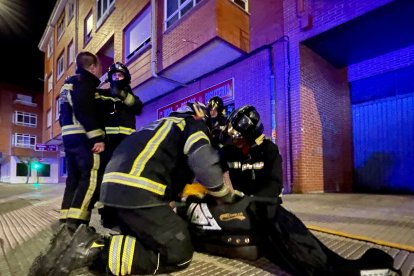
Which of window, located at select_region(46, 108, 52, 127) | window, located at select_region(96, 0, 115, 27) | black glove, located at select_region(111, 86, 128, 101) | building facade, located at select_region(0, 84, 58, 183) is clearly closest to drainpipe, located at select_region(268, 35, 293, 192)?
black glove, located at select_region(111, 86, 128, 101)

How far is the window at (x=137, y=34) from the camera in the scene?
10.4m

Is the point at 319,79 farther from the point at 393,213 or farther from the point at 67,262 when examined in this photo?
the point at 67,262

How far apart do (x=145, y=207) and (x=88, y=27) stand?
16.9 metres

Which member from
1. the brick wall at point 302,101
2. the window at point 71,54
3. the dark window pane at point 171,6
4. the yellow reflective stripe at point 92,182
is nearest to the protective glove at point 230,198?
the yellow reflective stripe at point 92,182

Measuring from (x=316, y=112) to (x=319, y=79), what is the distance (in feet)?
3.07

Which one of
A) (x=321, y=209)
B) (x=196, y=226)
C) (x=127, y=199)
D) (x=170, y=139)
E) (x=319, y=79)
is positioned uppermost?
(x=319, y=79)

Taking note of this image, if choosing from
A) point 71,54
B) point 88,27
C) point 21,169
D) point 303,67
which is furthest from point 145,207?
point 21,169

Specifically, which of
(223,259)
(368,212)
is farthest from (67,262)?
(368,212)

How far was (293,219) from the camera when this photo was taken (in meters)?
1.87

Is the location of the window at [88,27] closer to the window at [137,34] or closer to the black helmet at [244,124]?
the window at [137,34]

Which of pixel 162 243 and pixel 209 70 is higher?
pixel 209 70

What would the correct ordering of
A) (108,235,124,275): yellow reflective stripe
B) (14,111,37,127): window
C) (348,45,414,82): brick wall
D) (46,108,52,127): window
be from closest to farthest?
(108,235,124,275): yellow reflective stripe, (348,45,414,82): brick wall, (46,108,52,127): window, (14,111,37,127): window

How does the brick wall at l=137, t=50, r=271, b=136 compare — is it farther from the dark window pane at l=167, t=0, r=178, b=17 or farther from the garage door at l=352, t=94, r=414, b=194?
the garage door at l=352, t=94, r=414, b=194

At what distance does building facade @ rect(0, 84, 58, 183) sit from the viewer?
103ft
